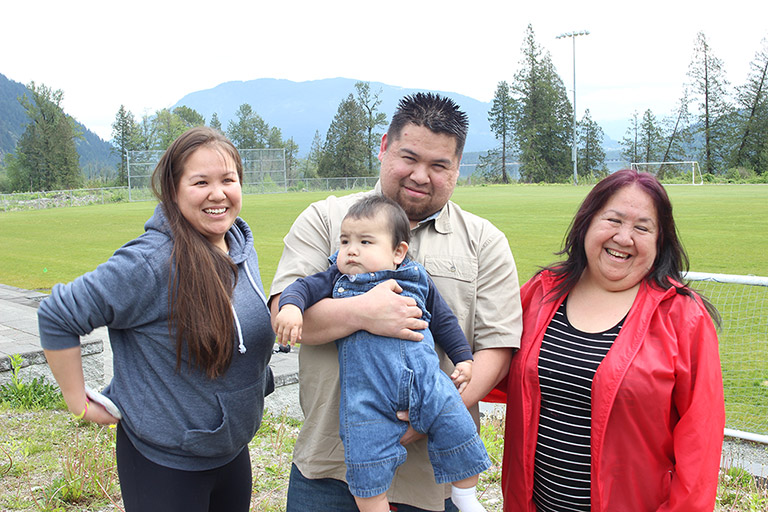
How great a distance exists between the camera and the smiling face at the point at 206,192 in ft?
7.41

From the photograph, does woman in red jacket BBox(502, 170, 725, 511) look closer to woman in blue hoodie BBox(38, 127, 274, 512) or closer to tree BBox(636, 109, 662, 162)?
woman in blue hoodie BBox(38, 127, 274, 512)

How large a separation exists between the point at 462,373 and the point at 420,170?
757 mm

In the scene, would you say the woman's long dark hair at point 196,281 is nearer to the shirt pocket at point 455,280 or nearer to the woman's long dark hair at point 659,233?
the shirt pocket at point 455,280

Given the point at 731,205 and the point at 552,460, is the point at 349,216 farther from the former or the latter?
the point at 731,205

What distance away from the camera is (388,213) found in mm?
2158

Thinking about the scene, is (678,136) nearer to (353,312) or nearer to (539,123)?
(539,123)

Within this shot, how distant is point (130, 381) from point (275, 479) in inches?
71.8

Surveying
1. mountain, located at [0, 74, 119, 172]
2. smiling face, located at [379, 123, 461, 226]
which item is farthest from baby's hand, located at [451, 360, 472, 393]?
mountain, located at [0, 74, 119, 172]

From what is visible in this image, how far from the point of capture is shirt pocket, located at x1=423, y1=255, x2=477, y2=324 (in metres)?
2.33

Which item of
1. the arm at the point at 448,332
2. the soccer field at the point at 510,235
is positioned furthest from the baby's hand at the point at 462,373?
the soccer field at the point at 510,235

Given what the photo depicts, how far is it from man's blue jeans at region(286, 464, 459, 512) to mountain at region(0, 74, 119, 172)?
15766 cm

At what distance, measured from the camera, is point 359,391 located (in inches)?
80.7

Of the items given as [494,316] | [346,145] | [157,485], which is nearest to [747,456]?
[494,316]

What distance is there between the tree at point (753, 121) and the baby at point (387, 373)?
54.1 m
